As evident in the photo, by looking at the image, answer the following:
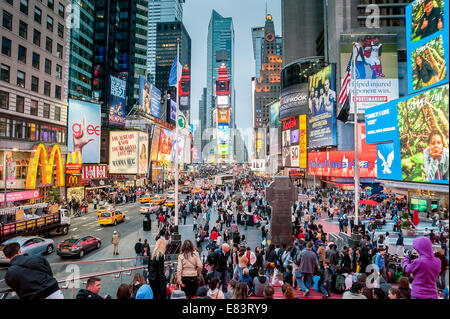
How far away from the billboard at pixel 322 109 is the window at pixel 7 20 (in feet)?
173

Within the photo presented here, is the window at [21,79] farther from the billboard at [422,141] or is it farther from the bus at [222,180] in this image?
the bus at [222,180]

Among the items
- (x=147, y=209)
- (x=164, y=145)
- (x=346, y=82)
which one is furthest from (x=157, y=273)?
(x=164, y=145)

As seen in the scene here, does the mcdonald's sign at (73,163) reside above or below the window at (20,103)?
below

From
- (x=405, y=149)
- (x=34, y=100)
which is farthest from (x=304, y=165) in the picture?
(x=405, y=149)

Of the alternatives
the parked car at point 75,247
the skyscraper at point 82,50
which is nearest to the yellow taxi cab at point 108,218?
the parked car at point 75,247

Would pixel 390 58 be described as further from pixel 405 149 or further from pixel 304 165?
pixel 405 149

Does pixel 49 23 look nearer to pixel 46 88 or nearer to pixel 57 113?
pixel 46 88

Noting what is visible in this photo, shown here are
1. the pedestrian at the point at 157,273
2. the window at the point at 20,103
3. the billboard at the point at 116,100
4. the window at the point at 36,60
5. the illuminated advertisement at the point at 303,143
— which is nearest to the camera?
the pedestrian at the point at 157,273

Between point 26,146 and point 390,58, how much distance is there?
63568 mm

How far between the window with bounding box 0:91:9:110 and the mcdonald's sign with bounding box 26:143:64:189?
504cm

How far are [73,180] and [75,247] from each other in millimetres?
25341

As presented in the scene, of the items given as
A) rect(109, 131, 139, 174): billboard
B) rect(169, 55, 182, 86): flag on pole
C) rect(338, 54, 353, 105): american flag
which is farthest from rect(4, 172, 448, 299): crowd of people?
rect(109, 131, 139, 174): billboard

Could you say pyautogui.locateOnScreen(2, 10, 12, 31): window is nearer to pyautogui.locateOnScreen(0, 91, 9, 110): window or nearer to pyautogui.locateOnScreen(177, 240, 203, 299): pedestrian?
pyautogui.locateOnScreen(0, 91, 9, 110): window

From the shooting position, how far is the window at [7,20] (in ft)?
93.7
